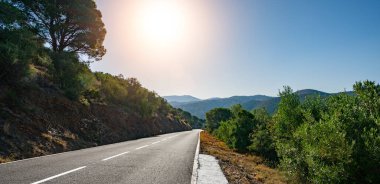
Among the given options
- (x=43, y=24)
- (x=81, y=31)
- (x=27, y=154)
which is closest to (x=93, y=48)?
(x=81, y=31)

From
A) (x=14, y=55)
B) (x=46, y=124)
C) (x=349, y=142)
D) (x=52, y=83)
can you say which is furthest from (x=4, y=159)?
(x=52, y=83)

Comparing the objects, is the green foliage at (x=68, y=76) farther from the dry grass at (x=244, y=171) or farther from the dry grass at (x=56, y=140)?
the dry grass at (x=244, y=171)

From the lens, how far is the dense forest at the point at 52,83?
1920cm

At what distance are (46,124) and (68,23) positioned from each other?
1424 cm

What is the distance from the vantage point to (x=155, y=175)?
10188 millimetres

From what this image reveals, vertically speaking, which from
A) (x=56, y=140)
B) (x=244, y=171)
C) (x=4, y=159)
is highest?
(x=56, y=140)

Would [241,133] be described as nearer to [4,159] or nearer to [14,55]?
[14,55]

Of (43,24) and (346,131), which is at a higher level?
(43,24)

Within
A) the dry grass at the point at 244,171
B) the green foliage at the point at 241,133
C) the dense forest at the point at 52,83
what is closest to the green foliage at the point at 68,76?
the dense forest at the point at 52,83

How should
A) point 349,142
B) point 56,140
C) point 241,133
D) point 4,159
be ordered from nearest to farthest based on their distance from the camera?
point 349,142
point 4,159
point 56,140
point 241,133

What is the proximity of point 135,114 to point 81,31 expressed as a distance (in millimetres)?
20437

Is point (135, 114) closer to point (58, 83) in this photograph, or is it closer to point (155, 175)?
point (58, 83)

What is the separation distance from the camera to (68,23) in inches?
1261

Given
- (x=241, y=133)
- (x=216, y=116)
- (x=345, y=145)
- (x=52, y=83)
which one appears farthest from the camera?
(x=216, y=116)
